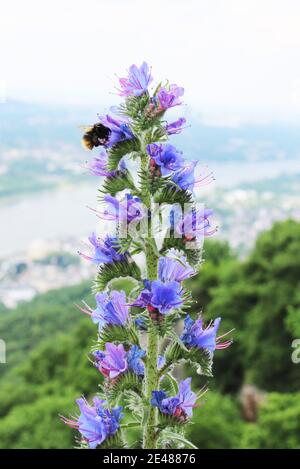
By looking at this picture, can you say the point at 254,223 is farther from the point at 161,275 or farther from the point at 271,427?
the point at 161,275

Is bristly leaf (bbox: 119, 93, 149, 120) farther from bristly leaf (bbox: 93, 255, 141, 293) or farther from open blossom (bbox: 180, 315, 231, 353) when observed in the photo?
open blossom (bbox: 180, 315, 231, 353)

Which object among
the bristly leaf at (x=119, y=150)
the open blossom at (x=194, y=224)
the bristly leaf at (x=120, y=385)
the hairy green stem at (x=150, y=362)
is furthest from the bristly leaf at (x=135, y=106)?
Result: the bristly leaf at (x=120, y=385)

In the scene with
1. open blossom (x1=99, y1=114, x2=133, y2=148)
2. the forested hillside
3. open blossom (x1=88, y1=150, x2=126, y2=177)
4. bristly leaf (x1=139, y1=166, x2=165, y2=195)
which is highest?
the forested hillside

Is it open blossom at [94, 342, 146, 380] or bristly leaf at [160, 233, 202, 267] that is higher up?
bristly leaf at [160, 233, 202, 267]

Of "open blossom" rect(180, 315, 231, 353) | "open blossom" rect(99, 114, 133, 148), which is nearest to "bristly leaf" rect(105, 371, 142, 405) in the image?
"open blossom" rect(180, 315, 231, 353)

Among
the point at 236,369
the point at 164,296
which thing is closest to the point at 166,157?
the point at 164,296

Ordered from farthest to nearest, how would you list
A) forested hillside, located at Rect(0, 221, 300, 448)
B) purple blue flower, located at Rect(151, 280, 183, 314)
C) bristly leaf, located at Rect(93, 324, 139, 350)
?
forested hillside, located at Rect(0, 221, 300, 448) → bristly leaf, located at Rect(93, 324, 139, 350) → purple blue flower, located at Rect(151, 280, 183, 314)
